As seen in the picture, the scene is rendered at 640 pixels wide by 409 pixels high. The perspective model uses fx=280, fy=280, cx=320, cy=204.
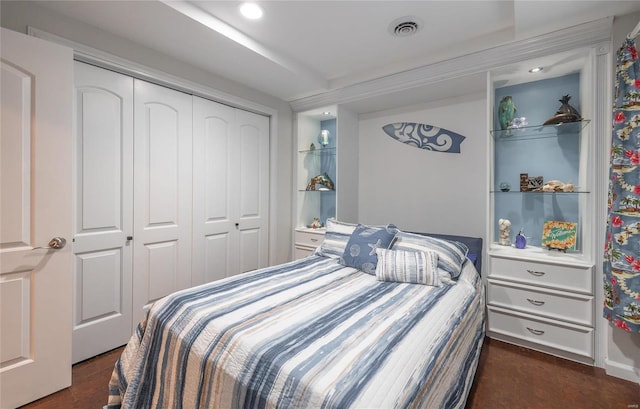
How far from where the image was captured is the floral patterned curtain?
171cm

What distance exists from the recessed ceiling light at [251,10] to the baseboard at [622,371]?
135 inches

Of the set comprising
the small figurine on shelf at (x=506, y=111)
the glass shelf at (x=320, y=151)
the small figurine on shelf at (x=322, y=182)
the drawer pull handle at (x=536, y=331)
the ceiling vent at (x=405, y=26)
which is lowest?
the drawer pull handle at (x=536, y=331)

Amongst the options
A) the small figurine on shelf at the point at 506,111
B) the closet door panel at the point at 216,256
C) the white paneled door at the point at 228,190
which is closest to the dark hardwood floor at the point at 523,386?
the closet door panel at the point at 216,256

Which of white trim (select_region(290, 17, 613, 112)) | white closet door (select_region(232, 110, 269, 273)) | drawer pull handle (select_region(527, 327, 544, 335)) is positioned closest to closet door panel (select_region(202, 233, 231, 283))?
white closet door (select_region(232, 110, 269, 273))

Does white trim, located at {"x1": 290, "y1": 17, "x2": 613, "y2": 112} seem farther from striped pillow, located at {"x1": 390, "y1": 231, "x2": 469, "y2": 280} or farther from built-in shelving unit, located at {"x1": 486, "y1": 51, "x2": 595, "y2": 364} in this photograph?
striped pillow, located at {"x1": 390, "y1": 231, "x2": 469, "y2": 280}

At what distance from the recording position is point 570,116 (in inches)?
84.5

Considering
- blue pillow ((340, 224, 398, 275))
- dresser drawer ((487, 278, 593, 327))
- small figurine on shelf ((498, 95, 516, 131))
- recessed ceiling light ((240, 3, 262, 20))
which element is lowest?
dresser drawer ((487, 278, 593, 327))

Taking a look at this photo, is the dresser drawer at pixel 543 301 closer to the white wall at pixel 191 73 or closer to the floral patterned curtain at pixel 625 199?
the floral patterned curtain at pixel 625 199

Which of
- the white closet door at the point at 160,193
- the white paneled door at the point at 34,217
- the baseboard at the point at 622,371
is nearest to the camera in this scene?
the white paneled door at the point at 34,217

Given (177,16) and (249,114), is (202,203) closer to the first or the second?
(249,114)

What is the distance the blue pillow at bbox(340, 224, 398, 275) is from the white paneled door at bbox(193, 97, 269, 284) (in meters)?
1.35

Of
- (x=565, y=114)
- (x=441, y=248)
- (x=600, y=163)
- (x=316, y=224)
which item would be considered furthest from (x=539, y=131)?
(x=316, y=224)

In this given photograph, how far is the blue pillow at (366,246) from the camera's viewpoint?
2196 mm

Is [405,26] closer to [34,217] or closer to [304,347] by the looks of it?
[304,347]
